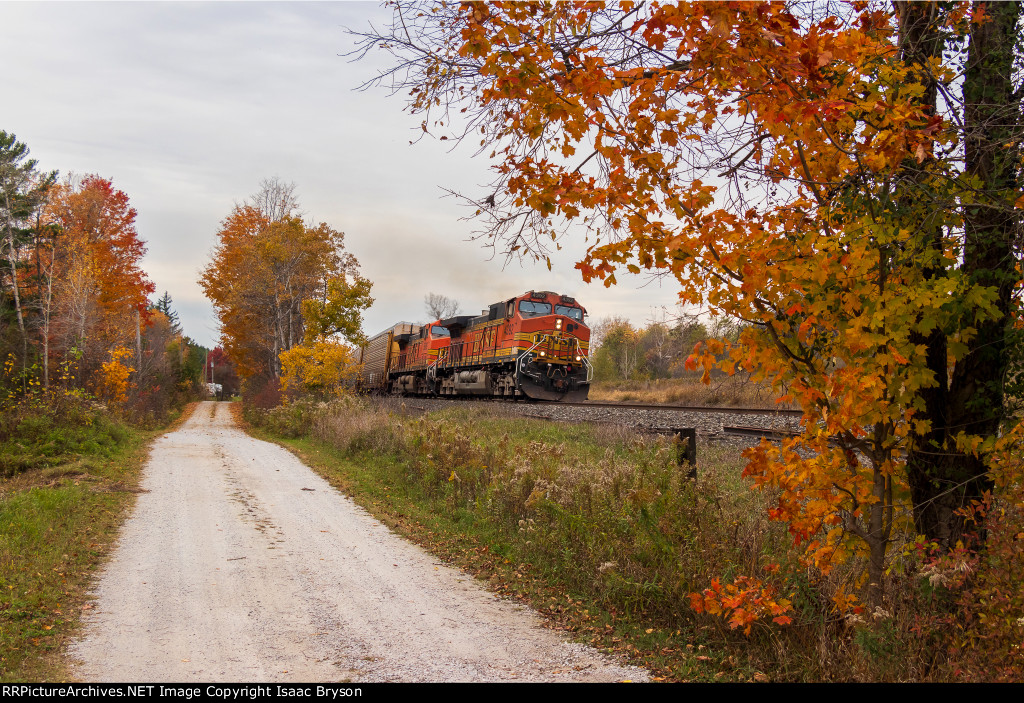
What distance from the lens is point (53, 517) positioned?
28.2 feet

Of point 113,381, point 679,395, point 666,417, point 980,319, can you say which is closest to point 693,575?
point 980,319

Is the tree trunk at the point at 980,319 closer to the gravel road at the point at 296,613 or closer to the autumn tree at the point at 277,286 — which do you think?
the gravel road at the point at 296,613

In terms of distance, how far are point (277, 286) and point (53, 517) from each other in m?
26.2

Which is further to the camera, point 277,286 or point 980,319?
point 277,286

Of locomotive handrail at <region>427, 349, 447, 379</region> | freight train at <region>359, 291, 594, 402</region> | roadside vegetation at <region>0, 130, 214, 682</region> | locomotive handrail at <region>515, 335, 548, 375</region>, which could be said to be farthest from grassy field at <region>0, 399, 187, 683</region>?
locomotive handrail at <region>427, 349, 447, 379</region>

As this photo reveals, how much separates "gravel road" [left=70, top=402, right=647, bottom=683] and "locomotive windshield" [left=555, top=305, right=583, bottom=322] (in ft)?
51.9

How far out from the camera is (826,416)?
3.89 metres

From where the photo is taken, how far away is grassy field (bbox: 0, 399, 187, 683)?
4980mm

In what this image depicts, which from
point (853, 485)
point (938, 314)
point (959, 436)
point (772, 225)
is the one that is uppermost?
point (772, 225)

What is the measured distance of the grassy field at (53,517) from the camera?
4980mm

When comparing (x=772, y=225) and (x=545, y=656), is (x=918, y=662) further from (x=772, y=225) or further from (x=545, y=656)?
(x=772, y=225)

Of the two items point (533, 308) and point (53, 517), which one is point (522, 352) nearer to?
point (533, 308)
